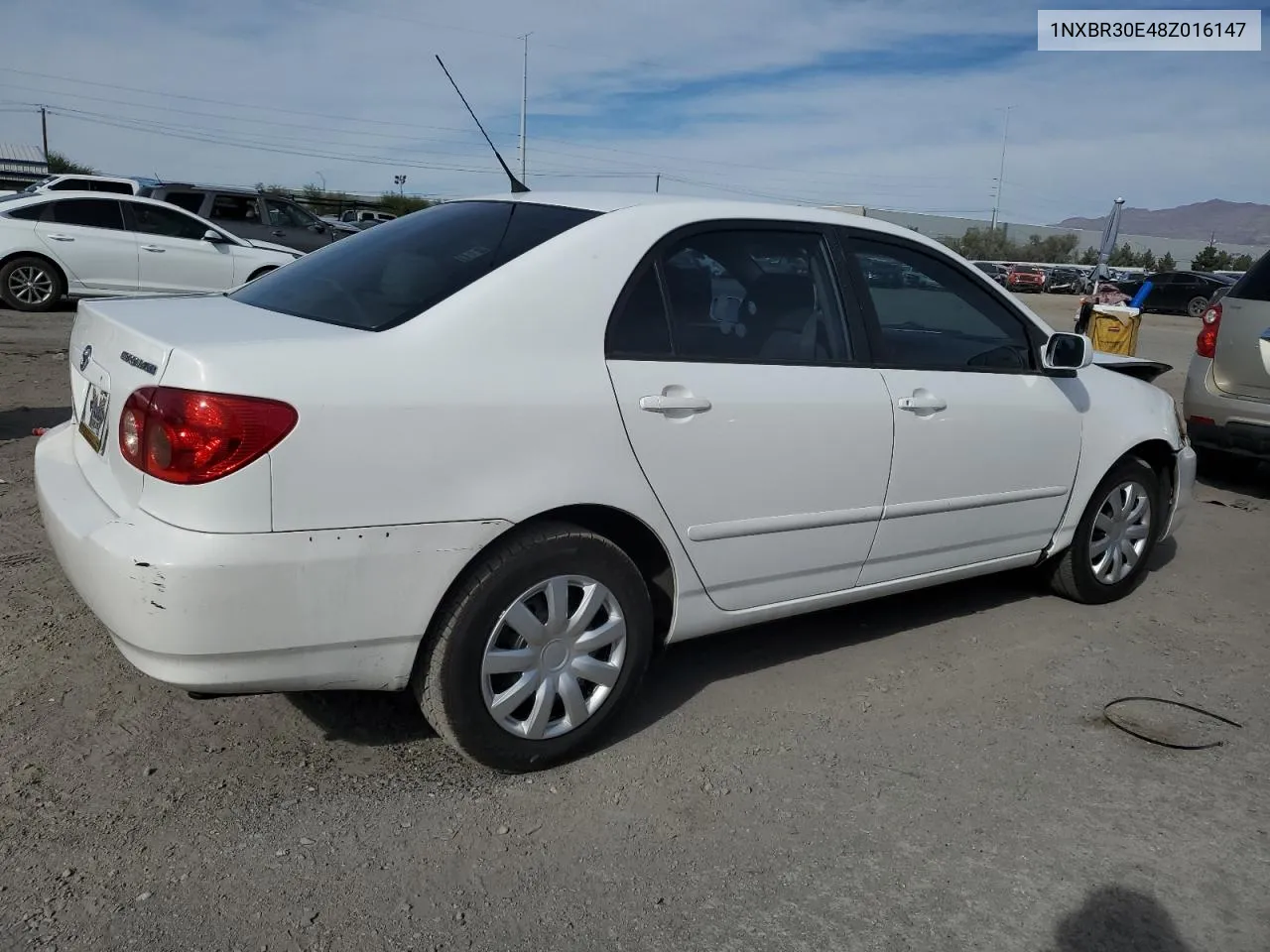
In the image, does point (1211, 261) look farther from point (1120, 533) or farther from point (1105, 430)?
point (1105, 430)

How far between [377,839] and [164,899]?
1.66 ft

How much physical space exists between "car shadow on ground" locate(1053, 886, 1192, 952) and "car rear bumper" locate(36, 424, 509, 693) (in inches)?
67.0

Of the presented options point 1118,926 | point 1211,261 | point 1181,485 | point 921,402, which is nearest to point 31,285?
point 921,402

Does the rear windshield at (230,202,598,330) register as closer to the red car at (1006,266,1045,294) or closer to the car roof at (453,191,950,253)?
the car roof at (453,191,950,253)

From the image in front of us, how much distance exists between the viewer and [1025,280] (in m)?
45.6

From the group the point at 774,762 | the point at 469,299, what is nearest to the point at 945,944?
the point at 774,762

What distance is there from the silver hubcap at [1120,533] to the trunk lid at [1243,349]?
2.51 m

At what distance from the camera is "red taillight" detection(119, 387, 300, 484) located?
7.92 feet

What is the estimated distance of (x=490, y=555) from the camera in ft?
9.14

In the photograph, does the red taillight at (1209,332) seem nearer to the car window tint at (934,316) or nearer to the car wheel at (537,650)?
the car window tint at (934,316)

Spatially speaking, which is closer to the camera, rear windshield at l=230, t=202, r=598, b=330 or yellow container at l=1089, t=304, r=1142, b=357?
rear windshield at l=230, t=202, r=598, b=330

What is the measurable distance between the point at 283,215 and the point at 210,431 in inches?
635

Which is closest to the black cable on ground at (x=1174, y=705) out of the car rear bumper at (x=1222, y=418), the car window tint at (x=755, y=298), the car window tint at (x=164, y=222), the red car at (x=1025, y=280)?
the car window tint at (x=755, y=298)

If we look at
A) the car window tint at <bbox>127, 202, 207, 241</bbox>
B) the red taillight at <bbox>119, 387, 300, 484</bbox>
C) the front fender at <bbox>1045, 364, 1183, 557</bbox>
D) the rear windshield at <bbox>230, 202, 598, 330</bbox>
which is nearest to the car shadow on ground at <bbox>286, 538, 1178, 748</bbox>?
the front fender at <bbox>1045, 364, 1183, 557</bbox>
